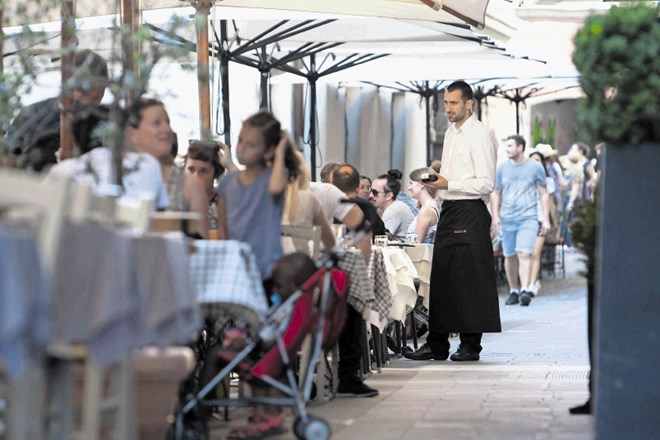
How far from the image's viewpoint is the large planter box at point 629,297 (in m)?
6.05

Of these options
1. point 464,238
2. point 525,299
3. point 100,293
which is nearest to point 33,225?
point 100,293

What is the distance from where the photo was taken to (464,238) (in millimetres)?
11922

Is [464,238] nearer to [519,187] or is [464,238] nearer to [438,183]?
[438,183]

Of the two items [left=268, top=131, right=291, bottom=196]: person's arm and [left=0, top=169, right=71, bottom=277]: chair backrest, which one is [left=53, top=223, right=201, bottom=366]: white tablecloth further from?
[left=268, top=131, right=291, bottom=196]: person's arm

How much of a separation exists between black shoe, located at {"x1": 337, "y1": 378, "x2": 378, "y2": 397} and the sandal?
2167 millimetres

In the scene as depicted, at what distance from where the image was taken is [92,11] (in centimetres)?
1088

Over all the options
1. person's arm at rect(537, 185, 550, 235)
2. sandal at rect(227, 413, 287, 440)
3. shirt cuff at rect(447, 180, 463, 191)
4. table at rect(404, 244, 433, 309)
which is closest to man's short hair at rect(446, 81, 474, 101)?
shirt cuff at rect(447, 180, 463, 191)

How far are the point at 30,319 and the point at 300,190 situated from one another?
3.79 m

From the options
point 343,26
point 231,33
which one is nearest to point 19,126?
point 231,33

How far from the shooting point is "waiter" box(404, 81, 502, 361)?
11805 millimetres

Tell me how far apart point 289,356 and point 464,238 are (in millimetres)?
4815

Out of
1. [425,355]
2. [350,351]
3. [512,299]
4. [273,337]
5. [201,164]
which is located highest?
[201,164]

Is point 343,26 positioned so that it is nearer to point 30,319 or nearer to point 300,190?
point 300,190

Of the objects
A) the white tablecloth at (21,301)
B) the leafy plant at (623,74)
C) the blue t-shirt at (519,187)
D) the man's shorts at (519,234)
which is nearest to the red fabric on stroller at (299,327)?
the leafy plant at (623,74)
